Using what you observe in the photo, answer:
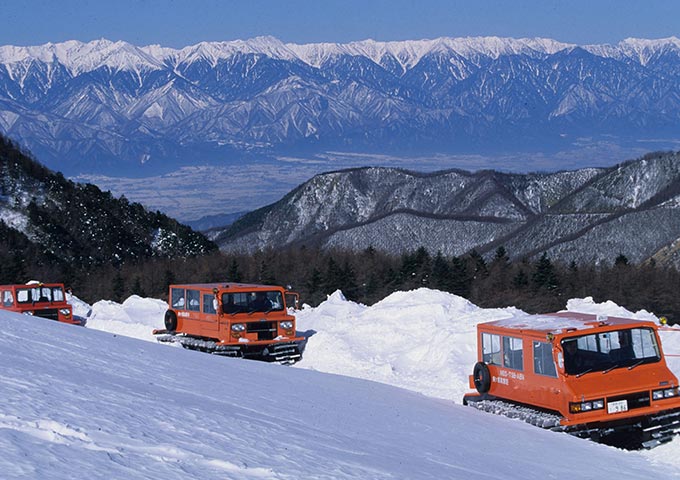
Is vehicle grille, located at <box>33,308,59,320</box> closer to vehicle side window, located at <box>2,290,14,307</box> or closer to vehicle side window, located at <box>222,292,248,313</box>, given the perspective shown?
vehicle side window, located at <box>2,290,14,307</box>

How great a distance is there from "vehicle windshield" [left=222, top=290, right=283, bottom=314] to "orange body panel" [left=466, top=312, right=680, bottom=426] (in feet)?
30.3

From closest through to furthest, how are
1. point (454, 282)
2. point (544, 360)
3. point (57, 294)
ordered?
point (544, 360) < point (57, 294) < point (454, 282)

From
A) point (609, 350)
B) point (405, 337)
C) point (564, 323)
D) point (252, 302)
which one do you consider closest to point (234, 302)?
point (252, 302)

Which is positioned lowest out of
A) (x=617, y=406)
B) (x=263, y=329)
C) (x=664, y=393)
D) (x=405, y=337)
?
(x=617, y=406)

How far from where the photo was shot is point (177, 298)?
953 inches

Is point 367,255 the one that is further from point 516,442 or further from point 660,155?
point 660,155

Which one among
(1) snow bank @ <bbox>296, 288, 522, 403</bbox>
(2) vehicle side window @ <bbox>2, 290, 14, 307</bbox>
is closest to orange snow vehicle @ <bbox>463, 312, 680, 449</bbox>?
(1) snow bank @ <bbox>296, 288, 522, 403</bbox>

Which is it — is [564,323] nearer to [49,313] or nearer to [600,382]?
[600,382]

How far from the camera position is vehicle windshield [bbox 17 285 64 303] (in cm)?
2861

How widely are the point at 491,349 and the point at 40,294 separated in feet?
58.0

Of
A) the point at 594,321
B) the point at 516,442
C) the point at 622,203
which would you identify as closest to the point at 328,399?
the point at 516,442

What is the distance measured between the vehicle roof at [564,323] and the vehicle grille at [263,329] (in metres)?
7.94

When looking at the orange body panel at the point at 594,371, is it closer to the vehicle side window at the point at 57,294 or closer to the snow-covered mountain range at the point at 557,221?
the vehicle side window at the point at 57,294

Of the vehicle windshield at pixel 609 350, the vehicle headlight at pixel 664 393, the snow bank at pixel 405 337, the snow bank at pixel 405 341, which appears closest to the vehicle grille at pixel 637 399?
the vehicle headlight at pixel 664 393
